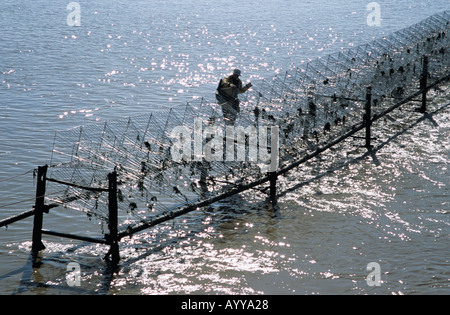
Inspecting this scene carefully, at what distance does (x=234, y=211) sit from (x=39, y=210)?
4.65 meters

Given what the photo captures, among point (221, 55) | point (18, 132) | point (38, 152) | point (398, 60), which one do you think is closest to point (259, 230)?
point (38, 152)

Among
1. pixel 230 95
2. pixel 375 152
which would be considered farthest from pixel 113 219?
pixel 375 152

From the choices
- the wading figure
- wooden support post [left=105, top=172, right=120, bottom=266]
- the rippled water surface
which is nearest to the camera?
wooden support post [left=105, top=172, right=120, bottom=266]

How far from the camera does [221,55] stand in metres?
38.7

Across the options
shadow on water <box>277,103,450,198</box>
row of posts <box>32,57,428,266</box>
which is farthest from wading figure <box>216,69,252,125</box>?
row of posts <box>32,57,428,266</box>

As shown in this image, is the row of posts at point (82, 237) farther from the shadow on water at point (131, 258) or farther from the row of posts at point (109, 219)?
the shadow on water at point (131, 258)

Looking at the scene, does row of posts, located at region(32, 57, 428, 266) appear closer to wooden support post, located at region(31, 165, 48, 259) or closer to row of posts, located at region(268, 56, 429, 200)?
wooden support post, located at region(31, 165, 48, 259)

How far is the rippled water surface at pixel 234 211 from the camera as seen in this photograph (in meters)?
12.0

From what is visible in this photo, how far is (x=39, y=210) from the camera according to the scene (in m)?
12.5

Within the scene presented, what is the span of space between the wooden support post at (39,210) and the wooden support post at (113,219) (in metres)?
1.38

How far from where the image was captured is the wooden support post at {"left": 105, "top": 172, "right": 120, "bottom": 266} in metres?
11.8

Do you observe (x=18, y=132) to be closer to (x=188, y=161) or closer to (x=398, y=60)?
(x=188, y=161)

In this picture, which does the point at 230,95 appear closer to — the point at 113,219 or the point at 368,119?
the point at 368,119

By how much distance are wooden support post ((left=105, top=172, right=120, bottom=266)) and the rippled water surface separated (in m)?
0.32
